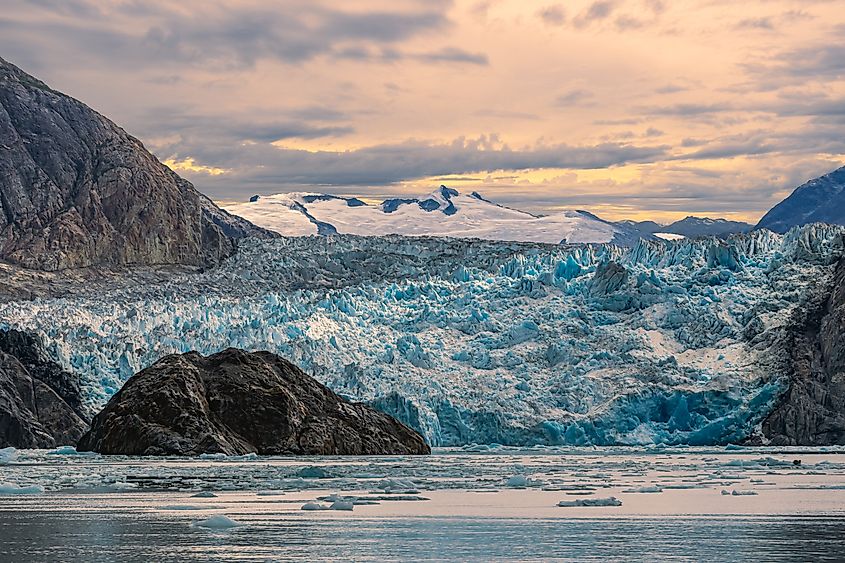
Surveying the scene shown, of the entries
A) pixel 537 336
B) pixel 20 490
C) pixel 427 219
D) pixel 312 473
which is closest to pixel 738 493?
pixel 312 473

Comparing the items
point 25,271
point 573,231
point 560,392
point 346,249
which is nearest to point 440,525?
point 560,392

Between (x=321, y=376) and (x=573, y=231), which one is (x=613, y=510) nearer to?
(x=321, y=376)

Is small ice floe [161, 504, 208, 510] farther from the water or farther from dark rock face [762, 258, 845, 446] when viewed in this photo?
dark rock face [762, 258, 845, 446]

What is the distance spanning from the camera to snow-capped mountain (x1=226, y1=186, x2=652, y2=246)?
124375mm

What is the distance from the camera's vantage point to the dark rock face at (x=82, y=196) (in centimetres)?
7669

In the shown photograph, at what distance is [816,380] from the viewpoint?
47.0 m

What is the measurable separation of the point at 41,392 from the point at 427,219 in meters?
90.5

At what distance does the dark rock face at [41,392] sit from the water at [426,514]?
19.1m

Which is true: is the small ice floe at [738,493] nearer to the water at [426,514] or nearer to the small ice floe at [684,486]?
the water at [426,514]

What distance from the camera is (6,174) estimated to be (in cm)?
7906

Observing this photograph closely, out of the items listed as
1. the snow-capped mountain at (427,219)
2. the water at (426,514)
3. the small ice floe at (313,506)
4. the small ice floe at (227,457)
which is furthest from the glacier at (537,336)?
the snow-capped mountain at (427,219)

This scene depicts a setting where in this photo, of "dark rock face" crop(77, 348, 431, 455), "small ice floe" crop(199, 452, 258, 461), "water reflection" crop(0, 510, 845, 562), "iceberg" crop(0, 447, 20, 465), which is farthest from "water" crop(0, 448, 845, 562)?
"dark rock face" crop(77, 348, 431, 455)

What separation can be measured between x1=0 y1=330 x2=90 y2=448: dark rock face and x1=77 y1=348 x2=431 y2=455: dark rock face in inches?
421

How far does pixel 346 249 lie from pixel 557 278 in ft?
59.2
